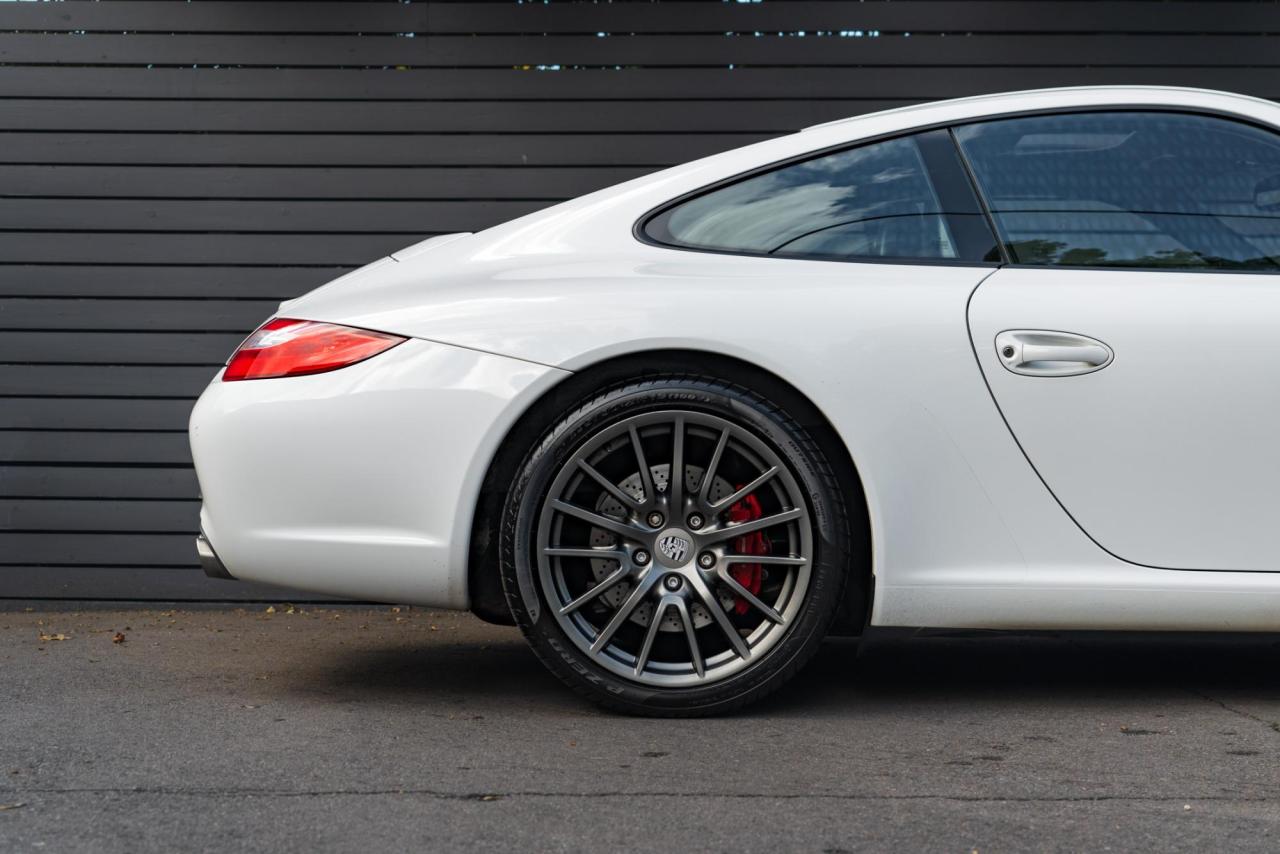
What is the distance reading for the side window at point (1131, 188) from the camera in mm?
3457

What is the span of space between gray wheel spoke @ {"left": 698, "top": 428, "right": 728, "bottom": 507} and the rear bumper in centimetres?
42

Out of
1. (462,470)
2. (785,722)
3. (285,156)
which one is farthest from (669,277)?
(285,156)

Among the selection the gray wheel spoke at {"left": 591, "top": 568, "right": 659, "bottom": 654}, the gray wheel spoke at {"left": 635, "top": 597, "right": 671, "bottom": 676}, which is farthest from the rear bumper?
the gray wheel spoke at {"left": 635, "top": 597, "right": 671, "bottom": 676}

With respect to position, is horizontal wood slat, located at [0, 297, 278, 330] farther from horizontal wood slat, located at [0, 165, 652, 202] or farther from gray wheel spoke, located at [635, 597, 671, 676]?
gray wheel spoke, located at [635, 597, 671, 676]

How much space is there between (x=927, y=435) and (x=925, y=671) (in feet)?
3.71

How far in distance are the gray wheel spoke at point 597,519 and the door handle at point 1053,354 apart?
95cm

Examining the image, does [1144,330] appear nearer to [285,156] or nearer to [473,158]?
[473,158]

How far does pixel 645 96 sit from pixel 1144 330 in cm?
267

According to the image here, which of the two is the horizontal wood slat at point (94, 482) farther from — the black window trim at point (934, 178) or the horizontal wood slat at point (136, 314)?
the black window trim at point (934, 178)

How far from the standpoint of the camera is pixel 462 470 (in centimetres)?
330

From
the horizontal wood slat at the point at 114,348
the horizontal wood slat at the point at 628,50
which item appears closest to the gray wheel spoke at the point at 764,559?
the horizontal wood slat at the point at 628,50

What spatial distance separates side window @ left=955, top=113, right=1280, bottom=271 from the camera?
11.3ft

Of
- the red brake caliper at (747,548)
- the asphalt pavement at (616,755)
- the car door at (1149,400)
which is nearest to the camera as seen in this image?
the asphalt pavement at (616,755)

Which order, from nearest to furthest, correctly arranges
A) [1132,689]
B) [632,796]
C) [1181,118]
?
1. [632,796]
2. [1181,118]
3. [1132,689]
